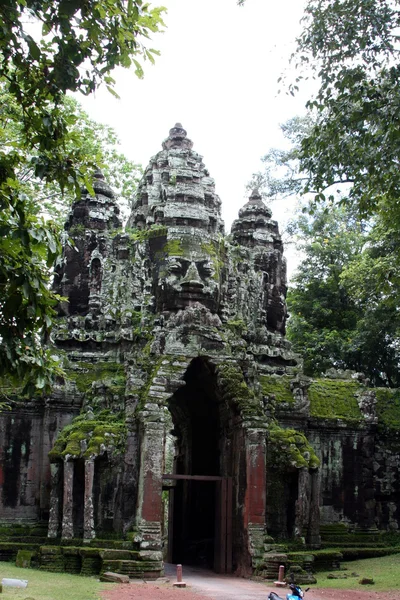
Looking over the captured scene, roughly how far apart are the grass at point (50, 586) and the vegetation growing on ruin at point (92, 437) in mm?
2395

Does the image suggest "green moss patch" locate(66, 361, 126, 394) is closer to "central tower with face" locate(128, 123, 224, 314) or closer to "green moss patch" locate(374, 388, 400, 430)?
"central tower with face" locate(128, 123, 224, 314)

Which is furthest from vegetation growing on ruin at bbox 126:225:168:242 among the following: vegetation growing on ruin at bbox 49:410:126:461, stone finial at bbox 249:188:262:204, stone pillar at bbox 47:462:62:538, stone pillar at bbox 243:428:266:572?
stone pillar at bbox 47:462:62:538

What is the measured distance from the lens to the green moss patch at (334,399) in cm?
2150

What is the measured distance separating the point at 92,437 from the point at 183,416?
16.0 ft

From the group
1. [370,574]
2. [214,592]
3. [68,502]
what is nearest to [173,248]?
[68,502]

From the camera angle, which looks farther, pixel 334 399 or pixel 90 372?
pixel 334 399

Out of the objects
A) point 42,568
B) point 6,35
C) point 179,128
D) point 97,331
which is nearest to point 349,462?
point 97,331

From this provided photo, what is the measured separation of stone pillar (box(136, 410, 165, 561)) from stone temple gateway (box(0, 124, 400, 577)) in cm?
3

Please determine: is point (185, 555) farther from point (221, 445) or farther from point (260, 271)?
point (260, 271)

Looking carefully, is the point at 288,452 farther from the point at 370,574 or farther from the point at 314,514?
the point at 370,574

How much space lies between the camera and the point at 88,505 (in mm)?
16031

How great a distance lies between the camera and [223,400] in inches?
689

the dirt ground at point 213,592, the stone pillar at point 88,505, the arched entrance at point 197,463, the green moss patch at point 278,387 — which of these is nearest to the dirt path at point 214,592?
the dirt ground at point 213,592

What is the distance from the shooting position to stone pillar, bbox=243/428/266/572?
15.9 metres
